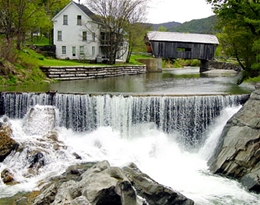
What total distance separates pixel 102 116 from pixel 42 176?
5.07m

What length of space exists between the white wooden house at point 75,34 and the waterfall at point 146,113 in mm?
23570

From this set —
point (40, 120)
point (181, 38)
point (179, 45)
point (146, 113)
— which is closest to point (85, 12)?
point (179, 45)

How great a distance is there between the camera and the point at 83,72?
98.5 ft

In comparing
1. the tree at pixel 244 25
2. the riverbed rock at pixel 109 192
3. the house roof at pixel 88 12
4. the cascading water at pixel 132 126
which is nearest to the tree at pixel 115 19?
the house roof at pixel 88 12

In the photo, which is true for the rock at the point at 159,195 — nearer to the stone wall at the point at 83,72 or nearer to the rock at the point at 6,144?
the rock at the point at 6,144

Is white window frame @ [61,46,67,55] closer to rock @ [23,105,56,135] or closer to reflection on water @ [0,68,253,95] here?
reflection on water @ [0,68,253,95]

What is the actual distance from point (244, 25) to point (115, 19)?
59.4ft

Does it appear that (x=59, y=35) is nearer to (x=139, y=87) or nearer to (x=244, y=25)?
(x=139, y=87)

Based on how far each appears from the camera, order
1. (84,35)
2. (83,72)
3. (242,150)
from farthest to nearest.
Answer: (84,35) → (83,72) → (242,150)

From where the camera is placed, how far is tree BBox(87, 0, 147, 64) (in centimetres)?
3794

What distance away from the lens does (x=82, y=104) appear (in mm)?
17141

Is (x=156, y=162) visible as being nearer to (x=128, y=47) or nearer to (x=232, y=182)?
(x=232, y=182)

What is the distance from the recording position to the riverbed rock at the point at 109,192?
8.91m

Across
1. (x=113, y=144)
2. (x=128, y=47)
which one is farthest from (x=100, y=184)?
(x=128, y=47)
